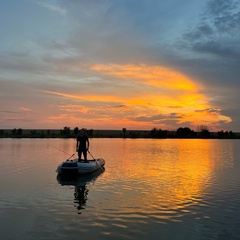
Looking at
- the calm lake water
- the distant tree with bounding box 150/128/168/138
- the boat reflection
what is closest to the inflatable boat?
the boat reflection

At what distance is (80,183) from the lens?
2072 cm

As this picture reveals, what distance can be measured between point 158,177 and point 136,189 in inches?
207

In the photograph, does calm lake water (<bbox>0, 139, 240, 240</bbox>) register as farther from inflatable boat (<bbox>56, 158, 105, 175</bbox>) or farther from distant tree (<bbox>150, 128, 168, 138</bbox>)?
distant tree (<bbox>150, 128, 168, 138</bbox>)

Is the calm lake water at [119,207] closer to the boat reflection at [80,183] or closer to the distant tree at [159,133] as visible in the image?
the boat reflection at [80,183]

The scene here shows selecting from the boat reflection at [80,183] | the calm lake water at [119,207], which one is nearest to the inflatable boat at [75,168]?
the boat reflection at [80,183]

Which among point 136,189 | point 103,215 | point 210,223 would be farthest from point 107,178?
point 210,223

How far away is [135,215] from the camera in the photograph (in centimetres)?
1232

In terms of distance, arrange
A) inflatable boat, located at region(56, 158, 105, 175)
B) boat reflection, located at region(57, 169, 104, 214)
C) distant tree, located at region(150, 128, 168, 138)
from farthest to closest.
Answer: distant tree, located at region(150, 128, 168, 138) < inflatable boat, located at region(56, 158, 105, 175) < boat reflection, located at region(57, 169, 104, 214)

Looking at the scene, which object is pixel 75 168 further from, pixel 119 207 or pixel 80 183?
pixel 119 207

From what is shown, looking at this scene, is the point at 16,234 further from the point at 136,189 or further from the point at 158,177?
the point at 158,177

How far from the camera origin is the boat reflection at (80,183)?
1490 cm

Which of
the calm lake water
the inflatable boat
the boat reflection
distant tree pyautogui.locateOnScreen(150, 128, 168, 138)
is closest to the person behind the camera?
the calm lake water

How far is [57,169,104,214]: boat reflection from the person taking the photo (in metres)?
14.9

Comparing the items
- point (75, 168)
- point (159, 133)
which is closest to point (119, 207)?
point (75, 168)
